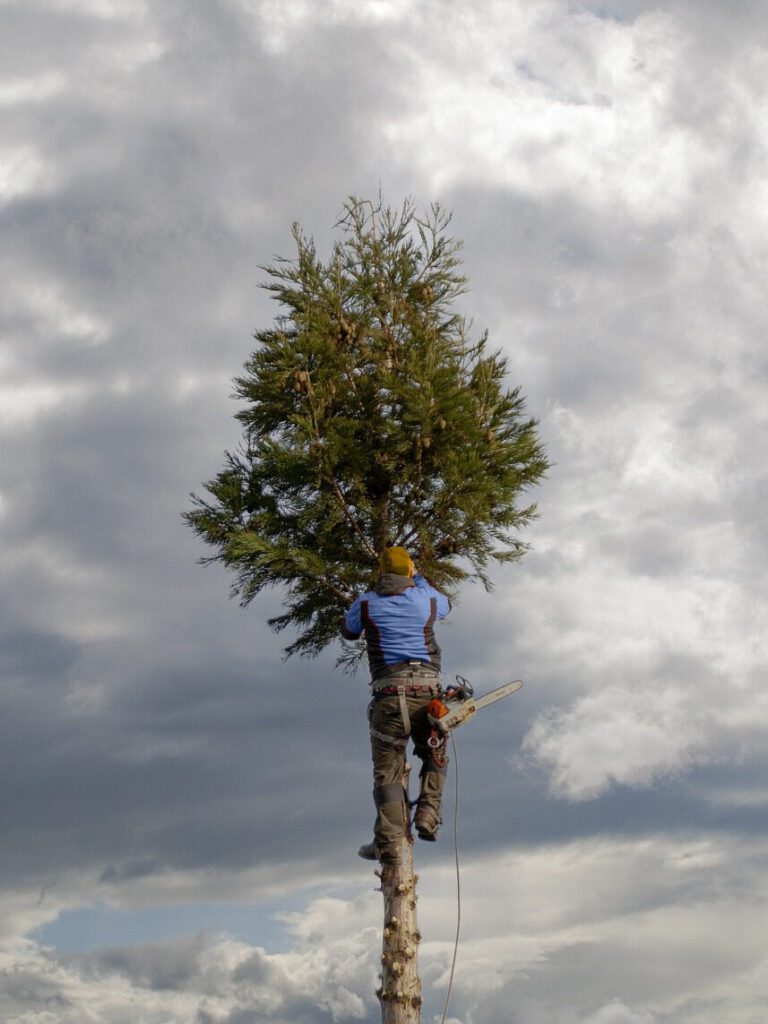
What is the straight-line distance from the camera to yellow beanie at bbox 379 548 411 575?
1238cm

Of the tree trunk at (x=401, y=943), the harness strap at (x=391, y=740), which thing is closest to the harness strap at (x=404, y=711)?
the harness strap at (x=391, y=740)

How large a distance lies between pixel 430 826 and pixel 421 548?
160 inches

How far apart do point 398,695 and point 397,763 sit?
31.2 inches

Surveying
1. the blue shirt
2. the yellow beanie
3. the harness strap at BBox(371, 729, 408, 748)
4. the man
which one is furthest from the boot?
the yellow beanie

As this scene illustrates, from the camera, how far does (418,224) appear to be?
1614cm

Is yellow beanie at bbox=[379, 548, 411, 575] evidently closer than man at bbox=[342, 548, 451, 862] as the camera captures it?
No

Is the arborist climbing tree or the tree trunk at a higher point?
the arborist climbing tree

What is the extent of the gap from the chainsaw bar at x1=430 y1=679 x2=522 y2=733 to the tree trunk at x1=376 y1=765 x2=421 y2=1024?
4.71ft

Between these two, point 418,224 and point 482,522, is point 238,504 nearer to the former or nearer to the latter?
point 482,522

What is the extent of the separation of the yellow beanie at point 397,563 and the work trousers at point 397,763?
1.23 meters

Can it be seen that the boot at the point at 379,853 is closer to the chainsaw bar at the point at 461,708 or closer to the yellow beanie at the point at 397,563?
the chainsaw bar at the point at 461,708

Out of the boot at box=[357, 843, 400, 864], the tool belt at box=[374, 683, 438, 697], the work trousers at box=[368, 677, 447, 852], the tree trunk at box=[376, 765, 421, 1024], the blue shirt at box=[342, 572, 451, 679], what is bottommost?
the tree trunk at box=[376, 765, 421, 1024]

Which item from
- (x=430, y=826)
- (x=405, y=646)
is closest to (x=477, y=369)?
(x=405, y=646)

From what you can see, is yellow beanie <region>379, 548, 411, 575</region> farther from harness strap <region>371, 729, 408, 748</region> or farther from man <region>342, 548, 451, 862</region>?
harness strap <region>371, 729, 408, 748</region>
